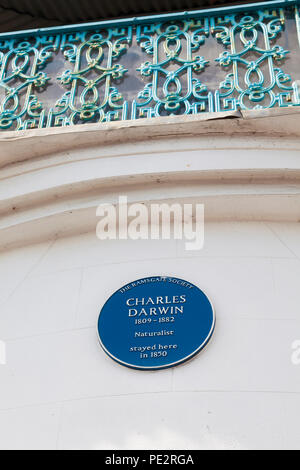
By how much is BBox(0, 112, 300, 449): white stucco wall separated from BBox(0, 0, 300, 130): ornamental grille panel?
1.13ft

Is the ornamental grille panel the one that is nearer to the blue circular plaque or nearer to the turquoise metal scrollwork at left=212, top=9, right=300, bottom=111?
the turquoise metal scrollwork at left=212, top=9, right=300, bottom=111

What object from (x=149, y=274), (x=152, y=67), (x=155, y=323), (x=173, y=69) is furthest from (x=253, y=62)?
(x=155, y=323)

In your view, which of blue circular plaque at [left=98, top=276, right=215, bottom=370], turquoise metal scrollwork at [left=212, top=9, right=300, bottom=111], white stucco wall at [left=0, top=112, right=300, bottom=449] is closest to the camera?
white stucco wall at [left=0, top=112, right=300, bottom=449]

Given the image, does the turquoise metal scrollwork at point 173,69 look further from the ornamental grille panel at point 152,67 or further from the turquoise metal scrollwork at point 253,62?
the turquoise metal scrollwork at point 253,62

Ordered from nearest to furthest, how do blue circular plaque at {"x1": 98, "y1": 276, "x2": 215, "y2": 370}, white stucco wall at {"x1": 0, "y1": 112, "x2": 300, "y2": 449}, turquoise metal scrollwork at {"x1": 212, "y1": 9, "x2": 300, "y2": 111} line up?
1. white stucco wall at {"x1": 0, "y1": 112, "x2": 300, "y2": 449}
2. blue circular plaque at {"x1": 98, "y1": 276, "x2": 215, "y2": 370}
3. turquoise metal scrollwork at {"x1": 212, "y1": 9, "x2": 300, "y2": 111}

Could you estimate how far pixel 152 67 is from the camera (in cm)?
500

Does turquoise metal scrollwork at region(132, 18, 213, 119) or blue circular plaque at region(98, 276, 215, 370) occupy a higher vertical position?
turquoise metal scrollwork at region(132, 18, 213, 119)

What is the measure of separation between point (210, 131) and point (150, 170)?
48 cm

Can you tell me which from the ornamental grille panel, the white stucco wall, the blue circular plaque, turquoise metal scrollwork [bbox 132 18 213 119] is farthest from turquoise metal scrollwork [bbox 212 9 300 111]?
the blue circular plaque

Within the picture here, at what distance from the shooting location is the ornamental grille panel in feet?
15.5

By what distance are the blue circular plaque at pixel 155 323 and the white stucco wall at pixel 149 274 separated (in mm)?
64

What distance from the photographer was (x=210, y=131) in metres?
4.50

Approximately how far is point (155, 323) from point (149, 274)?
1.30 feet

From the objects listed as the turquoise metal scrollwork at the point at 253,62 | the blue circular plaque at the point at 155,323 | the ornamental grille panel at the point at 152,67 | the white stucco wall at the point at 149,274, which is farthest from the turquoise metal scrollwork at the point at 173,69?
the blue circular plaque at the point at 155,323
